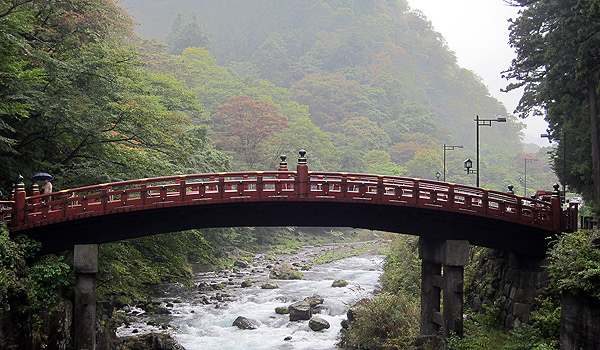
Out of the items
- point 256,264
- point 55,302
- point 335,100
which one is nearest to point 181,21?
Answer: point 335,100

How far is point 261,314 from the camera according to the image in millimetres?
32031

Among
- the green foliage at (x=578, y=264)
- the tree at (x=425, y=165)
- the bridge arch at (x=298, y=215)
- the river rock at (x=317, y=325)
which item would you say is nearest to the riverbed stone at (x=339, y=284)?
the river rock at (x=317, y=325)

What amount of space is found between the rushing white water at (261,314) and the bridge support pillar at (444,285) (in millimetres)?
5477

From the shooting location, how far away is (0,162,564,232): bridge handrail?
19.4 meters

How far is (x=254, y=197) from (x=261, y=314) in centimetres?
1334

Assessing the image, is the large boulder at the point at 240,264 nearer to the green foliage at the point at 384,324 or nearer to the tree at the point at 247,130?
the tree at the point at 247,130

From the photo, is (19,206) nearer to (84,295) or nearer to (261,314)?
(84,295)

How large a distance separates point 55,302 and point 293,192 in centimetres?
→ 936

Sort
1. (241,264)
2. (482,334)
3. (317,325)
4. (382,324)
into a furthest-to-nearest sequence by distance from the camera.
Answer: (241,264), (317,325), (382,324), (482,334)

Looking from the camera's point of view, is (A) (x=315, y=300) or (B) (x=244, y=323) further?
(A) (x=315, y=300)

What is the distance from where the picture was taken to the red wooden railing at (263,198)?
1938 centimetres

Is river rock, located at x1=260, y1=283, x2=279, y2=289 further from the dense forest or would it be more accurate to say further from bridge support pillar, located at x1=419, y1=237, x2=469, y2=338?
bridge support pillar, located at x1=419, y1=237, x2=469, y2=338

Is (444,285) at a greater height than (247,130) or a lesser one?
lesser

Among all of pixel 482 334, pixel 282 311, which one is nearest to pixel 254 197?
pixel 482 334
